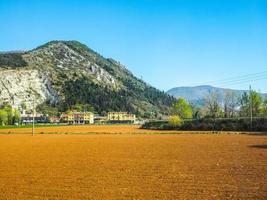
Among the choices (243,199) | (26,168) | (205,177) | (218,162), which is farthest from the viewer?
(218,162)

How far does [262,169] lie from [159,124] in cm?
10814

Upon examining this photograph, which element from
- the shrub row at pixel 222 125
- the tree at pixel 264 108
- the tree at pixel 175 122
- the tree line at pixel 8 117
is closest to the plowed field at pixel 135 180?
Result: the shrub row at pixel 222 125

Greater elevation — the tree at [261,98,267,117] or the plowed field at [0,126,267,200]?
the tree at [261,98,267,117]

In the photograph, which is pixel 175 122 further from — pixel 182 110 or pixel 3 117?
pixel 3 117

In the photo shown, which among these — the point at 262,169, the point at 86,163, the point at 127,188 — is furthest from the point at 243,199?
the point at 86,163

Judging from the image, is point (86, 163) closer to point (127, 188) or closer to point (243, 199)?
point (127, 188)

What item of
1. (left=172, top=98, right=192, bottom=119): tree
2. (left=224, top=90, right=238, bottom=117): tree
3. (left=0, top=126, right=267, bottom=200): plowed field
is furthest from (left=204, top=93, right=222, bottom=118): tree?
(left=0, top=126, right=267, bottom=200): plowed field

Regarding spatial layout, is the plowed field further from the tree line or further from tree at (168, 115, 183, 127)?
the tree line

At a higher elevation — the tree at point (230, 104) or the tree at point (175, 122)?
the tree at point (230, 104)

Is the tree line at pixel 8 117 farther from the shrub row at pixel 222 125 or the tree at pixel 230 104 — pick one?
the tree at pixel 230 104

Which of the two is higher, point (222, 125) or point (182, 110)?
point (182, 110)

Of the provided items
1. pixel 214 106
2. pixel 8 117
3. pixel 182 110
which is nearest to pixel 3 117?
pixel 8 117

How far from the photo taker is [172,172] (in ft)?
66.2

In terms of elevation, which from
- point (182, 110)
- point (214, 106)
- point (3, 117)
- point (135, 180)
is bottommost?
point (135, 180)
